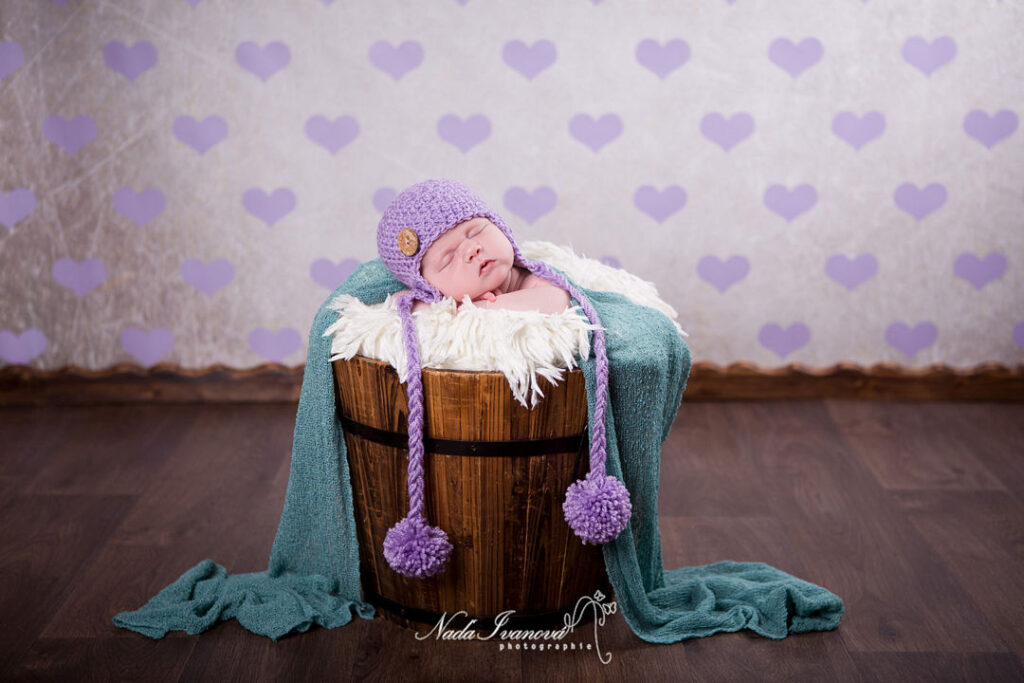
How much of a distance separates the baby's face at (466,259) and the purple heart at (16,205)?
5.06 ft

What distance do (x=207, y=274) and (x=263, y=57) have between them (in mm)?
606

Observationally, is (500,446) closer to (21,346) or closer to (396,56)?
(396,56)

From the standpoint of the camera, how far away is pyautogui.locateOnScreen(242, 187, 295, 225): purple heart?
2.63m

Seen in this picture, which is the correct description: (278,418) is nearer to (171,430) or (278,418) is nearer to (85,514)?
(171,430)

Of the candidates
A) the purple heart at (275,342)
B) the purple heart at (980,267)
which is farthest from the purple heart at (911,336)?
the purple heart at (275,342)

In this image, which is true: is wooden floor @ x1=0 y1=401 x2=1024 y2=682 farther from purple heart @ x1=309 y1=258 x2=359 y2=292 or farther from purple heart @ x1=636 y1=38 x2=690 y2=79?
purple heart @ x1=636 y1=38 x2=690 y2=79

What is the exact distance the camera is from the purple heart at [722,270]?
2.71 metres

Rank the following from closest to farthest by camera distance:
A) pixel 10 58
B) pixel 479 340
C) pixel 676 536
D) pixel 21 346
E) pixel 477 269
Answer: pixel 479 340 → pixel 477 269 → pixel 676 536 → pixel 10 58 → pixel 21 346

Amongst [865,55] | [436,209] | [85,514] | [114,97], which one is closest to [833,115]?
[865,55]

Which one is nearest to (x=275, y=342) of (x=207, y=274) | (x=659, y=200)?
(x=207, y=274)

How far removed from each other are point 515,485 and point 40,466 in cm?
138

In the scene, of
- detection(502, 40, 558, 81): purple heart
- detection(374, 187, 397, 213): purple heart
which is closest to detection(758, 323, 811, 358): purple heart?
detection(502, 40, 558, 81): purple heart

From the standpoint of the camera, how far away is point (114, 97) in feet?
8.37

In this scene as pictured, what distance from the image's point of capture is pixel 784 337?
9.13ft
